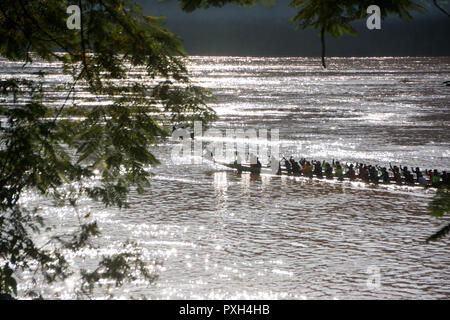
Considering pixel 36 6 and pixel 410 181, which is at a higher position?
pixel 36 6

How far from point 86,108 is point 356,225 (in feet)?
111

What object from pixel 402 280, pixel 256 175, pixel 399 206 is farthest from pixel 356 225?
pixel 256 175

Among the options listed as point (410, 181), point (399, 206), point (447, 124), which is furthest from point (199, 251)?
point (447, 124)

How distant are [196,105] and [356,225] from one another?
3461 centimetres

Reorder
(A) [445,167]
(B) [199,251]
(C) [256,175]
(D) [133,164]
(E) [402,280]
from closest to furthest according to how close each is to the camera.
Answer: (D) [133,164] < (E) [402,280] < (B) [199,251] < (C) [256,175] < (A) [445,167]

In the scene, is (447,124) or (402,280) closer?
(402,280)

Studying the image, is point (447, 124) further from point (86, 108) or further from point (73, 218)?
point (86, 108)

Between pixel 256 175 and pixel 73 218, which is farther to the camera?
pixel 256 175

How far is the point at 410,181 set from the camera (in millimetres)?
53656

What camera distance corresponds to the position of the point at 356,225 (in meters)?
43.2
